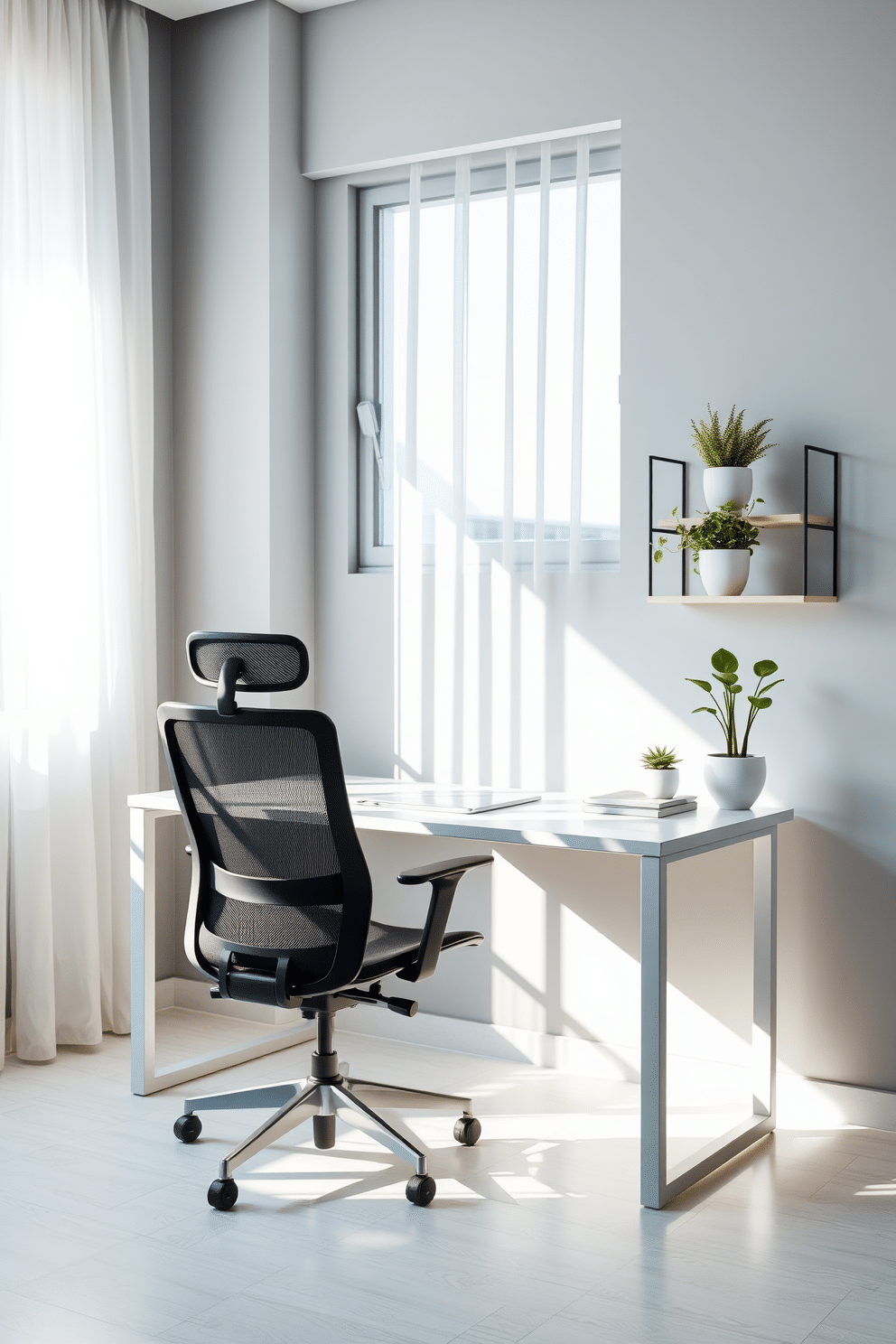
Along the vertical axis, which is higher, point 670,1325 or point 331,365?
point 331,365

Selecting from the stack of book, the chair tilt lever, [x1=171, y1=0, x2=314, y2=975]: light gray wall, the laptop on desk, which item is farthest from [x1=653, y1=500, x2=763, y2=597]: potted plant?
[x1=171, y1=0, x2=314, y2=975]: light gray wall

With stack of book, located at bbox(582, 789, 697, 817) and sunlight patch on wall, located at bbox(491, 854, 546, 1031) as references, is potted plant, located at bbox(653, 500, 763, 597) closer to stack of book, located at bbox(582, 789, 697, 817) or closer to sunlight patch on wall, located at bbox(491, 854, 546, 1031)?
stack of book, located at bbox(582, 789, 697, 817)

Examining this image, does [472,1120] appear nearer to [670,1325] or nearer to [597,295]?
[670,1325]

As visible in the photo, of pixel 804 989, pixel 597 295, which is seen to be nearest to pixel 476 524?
pixel 597 295

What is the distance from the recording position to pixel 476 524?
3754 mm

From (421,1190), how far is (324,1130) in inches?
12.2

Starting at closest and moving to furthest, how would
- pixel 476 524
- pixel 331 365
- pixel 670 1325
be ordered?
1. pixel 670 1325
2. pixel 476 524
3. pixel 331 365

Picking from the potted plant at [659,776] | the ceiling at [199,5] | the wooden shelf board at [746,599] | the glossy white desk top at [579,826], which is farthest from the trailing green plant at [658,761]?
the ceiling at [199,5]

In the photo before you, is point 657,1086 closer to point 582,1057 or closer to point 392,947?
point 392,947

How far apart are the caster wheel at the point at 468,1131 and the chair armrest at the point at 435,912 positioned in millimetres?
454

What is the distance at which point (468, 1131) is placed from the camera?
9.84 feet

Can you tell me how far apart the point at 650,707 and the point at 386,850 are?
0.90 meters

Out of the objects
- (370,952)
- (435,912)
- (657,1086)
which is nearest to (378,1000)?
(370,952)

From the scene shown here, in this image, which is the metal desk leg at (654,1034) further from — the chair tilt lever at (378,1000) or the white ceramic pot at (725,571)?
the white ceramic pot at (725,571)
